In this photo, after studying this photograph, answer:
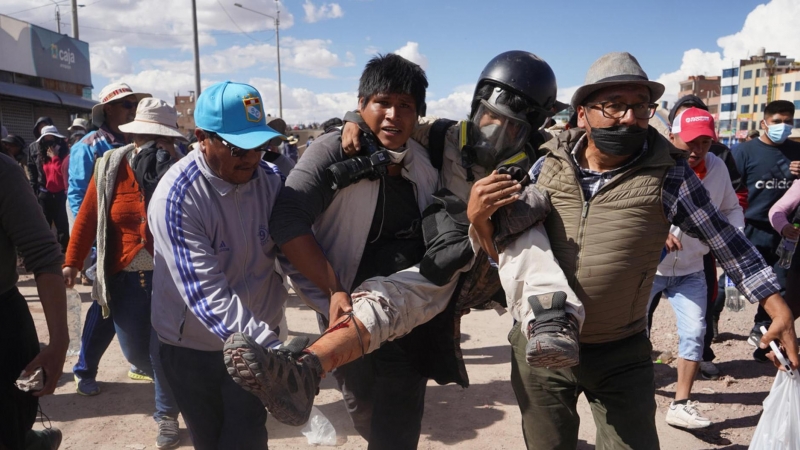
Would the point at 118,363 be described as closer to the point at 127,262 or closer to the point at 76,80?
the point at 127,262

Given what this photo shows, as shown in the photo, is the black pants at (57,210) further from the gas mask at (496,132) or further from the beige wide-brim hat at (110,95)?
the gas mask at (496,132)

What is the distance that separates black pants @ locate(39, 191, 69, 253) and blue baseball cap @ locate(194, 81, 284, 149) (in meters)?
7.65

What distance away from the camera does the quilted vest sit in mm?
2285

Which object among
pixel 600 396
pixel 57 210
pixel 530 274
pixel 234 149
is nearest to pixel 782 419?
pixel 600 396

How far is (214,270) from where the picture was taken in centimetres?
230

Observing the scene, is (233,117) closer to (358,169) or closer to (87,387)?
(358,169)

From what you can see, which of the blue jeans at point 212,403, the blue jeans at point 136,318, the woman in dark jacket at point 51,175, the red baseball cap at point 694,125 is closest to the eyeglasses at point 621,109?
the blue jeans at point 212,403

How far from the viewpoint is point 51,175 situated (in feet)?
28.3

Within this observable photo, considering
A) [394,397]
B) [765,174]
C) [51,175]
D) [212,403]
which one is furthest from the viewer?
[51,175]

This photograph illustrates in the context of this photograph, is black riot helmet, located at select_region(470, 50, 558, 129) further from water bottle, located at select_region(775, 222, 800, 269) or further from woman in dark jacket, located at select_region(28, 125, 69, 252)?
woman in dark jacket, located at select_region(28, 125, 69, 252)

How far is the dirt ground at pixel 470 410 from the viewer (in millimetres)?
3934

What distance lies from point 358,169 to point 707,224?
4.70 feet

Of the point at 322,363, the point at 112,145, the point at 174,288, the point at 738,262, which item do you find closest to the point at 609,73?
the point at 738,262

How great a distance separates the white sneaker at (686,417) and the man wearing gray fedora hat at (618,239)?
1.81m
